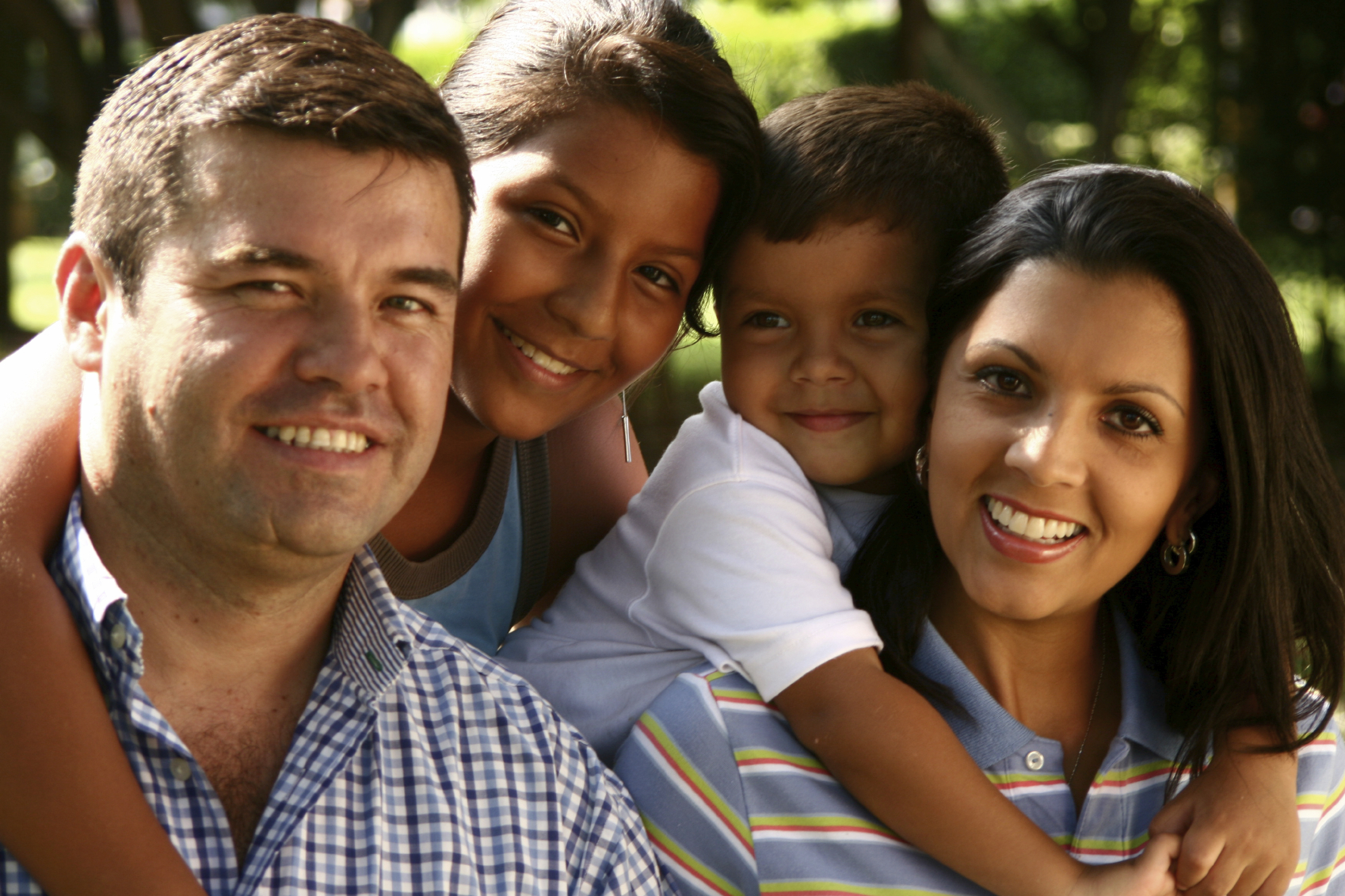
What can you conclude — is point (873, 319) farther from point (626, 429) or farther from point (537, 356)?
point (626, 429)

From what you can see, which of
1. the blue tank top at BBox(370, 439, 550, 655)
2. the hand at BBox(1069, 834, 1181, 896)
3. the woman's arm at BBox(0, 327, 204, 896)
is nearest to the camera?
the woman's arm at BBox(0, 327, 204, 896)

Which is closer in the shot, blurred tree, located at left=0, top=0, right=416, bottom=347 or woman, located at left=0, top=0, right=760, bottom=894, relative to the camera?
woman, located at left=0, top=0, right=760, bottom=894

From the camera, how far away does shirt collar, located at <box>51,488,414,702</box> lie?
181cm

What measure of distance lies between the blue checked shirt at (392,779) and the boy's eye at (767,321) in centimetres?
93

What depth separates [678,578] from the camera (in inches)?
94.3

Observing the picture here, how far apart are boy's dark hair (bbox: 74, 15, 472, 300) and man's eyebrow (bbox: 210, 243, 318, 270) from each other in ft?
0.33

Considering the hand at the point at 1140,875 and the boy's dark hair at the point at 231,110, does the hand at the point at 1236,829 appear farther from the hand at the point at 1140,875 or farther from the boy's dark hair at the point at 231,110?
the boy's dark hair at the point at 231,110

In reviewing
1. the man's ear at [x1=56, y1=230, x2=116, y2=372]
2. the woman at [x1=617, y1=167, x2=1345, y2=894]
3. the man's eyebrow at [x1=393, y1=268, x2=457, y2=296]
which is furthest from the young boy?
the man's ear at [x1=56, y1=230, x2=116, y2=372]

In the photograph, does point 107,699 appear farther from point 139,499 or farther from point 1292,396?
point 1292,396

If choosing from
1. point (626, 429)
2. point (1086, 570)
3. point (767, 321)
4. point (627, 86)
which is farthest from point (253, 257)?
point (626, 429)

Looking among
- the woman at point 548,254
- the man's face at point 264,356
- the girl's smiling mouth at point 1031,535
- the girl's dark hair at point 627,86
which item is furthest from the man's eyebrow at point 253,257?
the girl's smiling mouth at point 1031,535

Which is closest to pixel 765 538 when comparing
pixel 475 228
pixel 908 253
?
pixel 908 253

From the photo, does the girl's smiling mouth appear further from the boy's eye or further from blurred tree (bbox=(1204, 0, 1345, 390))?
blurred tree (bbox=(1204, 0, 1345, 390))

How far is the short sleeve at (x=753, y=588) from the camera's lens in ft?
7.28
